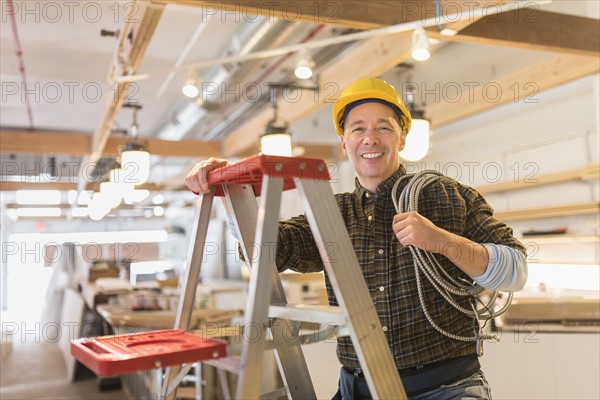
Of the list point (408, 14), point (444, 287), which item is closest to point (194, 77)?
point (408, 14)

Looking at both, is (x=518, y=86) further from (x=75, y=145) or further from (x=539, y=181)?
(x=75, y=145)

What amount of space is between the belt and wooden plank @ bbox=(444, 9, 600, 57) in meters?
1.99

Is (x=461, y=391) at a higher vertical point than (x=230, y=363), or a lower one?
lower

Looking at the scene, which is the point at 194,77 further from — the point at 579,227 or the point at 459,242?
the point at 579,227

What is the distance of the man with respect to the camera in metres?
1.40

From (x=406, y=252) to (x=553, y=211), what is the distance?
4.01 m

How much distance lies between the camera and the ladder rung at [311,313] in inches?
45.1

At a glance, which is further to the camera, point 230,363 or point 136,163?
point 136,163

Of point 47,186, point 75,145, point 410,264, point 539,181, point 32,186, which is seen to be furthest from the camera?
point 47,186

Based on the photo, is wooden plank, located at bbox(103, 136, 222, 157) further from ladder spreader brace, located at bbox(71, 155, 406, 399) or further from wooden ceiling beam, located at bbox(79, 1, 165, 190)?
ladder spreader brace, located at bbox(71, 155, 406, 399)

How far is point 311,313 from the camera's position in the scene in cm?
120

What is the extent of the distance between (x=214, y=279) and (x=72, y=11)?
645 centimetres

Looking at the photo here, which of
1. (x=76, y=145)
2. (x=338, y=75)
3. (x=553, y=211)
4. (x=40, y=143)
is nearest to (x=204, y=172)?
(x=338, y=75)

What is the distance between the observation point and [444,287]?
4.75 ft
